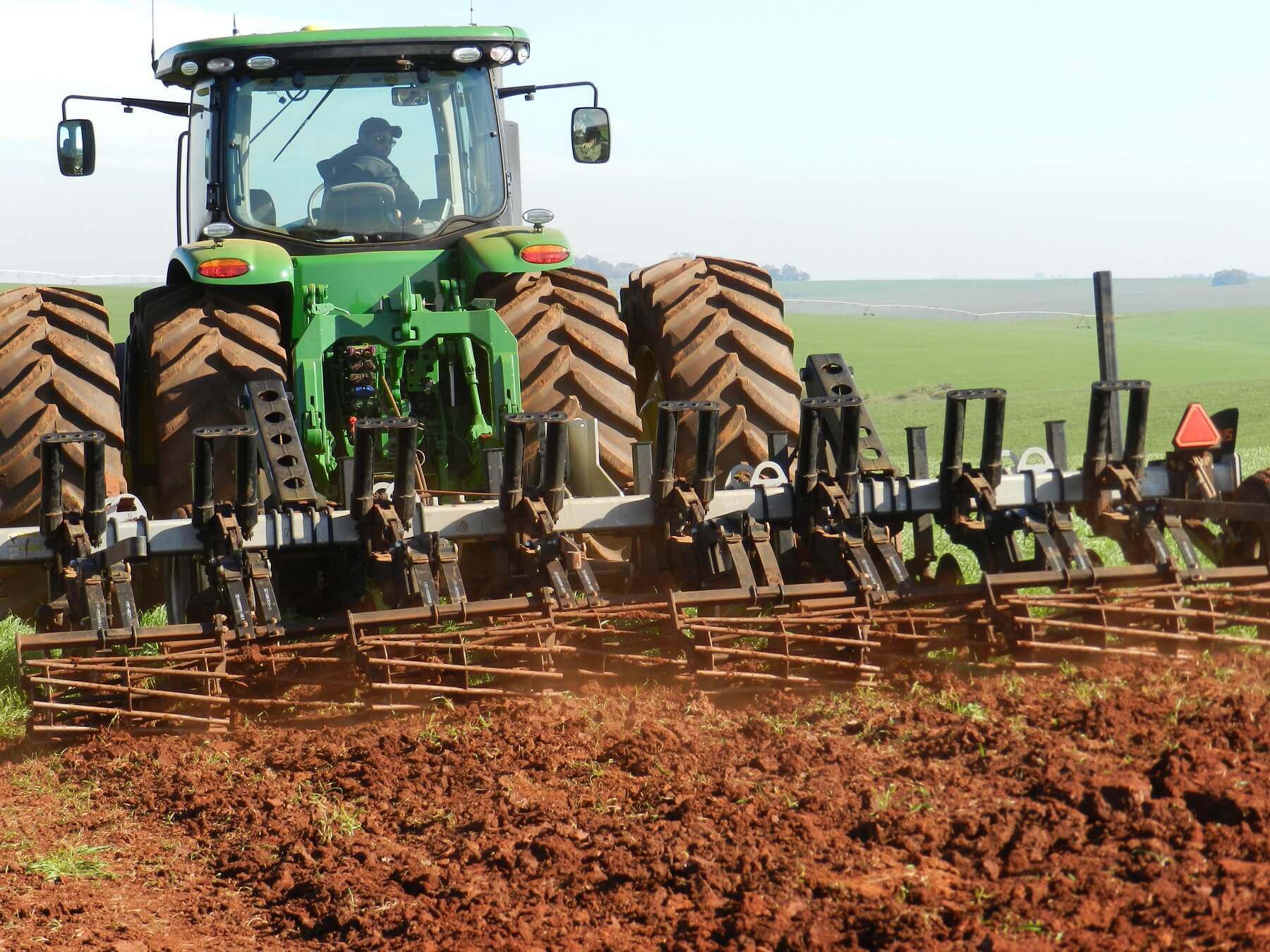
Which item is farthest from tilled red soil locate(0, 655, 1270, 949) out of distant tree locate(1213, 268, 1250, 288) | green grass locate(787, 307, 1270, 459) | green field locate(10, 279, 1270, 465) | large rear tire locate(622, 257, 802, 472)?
distant tree locate(1213, 268, 1250, 288)

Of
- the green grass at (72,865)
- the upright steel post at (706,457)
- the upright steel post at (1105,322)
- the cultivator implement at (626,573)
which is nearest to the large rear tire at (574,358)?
the cultivator implement at (626,573)

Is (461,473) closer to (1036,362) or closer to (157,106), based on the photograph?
(157,106)

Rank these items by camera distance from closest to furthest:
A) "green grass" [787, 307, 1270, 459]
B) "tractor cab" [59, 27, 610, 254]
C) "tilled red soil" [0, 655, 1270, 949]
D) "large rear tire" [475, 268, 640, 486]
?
"tilled red soil" [0, 655, 1270, 949], "large rear tire" [475, 268, 640, 486], "tractor cab" [59, 27, 610, 254], "green grass" [787, 307, 1270, 459]

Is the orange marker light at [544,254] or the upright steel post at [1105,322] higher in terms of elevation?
the orange marker light at [544,254]

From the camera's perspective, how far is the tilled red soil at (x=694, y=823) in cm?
334

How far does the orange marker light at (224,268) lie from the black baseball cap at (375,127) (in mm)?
1158

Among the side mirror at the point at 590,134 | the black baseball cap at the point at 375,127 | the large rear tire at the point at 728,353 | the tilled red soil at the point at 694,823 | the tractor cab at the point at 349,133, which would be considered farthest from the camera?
the side mirror at the point at 590,134

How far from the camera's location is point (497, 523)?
5691mm

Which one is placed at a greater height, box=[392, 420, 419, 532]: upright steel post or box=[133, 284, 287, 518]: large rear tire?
box=[133, 284, 287, 518]: large rear tire

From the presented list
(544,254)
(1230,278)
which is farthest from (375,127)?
(1230,278)

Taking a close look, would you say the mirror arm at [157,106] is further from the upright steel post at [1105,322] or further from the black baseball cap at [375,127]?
the upright steel post at [1105,322]

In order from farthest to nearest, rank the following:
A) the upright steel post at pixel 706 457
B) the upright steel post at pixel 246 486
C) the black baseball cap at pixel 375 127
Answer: the black baseball cap at pixel 375 127 → the upright steel post at pixel 706 457 → the upright steel post at pixel 246 486

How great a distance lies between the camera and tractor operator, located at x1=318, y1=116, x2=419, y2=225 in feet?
23.3

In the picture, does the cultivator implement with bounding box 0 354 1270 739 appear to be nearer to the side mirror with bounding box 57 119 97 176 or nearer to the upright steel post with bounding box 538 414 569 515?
the upright steel post with bounding box 538 414 569 515
